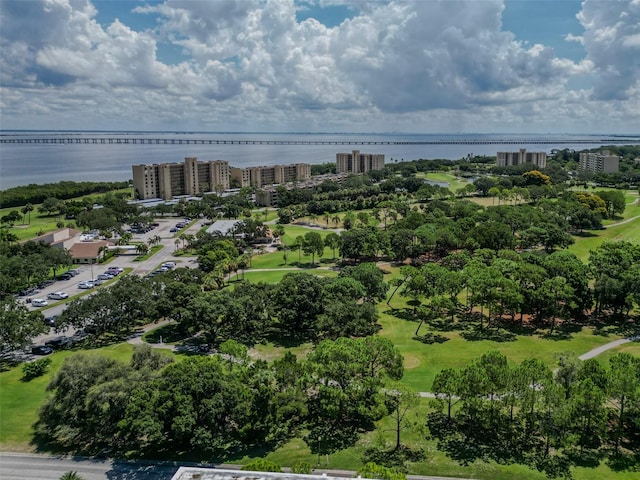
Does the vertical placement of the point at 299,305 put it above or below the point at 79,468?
above

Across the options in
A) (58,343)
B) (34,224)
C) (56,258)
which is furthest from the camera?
(34,224)

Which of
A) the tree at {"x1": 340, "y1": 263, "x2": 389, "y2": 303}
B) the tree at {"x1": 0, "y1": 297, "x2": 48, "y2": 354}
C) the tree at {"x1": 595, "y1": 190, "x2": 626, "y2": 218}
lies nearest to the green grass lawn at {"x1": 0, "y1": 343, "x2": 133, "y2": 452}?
the tree at {"x1": 0, "y1": 297, "x2": 48, "y2": 354}

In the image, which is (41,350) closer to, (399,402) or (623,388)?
(399,402)

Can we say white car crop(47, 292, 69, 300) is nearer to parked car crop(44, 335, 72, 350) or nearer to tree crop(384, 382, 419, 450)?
parked car crop(44, 335, 72, 350)

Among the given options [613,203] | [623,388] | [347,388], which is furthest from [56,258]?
[613,203]

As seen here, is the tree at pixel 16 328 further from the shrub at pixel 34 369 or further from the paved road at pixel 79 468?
the paved road at pixel 79 468

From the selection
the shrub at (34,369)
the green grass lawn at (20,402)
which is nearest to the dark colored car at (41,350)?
the green grass lawn at (20,402)
